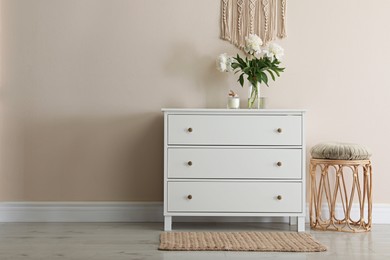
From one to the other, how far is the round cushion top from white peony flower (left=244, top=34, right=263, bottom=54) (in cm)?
72

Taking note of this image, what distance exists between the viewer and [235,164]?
13.0 ft

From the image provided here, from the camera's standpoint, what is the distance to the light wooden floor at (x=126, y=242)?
3.32 m

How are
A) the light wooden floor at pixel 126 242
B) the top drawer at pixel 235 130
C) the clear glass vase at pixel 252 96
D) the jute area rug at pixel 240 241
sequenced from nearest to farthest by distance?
the light wooden floor at pixel 126 242, the jute area rug at pixel 240 241, the top drawer at pixel 235 130, the clear glass vase at pixel 252 96

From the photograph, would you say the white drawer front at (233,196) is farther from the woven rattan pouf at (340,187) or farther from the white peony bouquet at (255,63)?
the white peony bouquet at (255,63)

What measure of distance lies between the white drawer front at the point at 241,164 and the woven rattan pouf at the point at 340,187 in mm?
229

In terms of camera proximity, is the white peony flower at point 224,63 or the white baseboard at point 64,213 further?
the white baseboard at point 64,213

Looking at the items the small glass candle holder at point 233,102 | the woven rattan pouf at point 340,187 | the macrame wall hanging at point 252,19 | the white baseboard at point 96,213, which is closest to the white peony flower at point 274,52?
the macrame wall hanging at point 252,19

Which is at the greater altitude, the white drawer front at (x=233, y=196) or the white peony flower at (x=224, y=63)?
the white peony flower at (x=224, y=63)

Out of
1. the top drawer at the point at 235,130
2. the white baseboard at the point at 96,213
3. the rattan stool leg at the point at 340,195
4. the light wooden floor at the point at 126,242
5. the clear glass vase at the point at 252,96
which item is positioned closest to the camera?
the light wooden floor at the point at 126,242

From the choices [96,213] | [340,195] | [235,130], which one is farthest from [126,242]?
[340,195]

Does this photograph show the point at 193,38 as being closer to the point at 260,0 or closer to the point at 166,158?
the point at 260,0

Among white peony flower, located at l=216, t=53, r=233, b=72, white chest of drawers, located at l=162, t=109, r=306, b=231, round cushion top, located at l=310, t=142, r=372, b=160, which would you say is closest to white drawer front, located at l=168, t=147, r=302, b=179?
white chest of drawers, located at l=162, t=109, r=306, b=231

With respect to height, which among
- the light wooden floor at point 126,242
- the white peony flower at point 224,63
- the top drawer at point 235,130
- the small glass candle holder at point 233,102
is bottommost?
the light wooden floor at point 126,242

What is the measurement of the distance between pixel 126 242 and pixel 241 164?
2.71 feet
